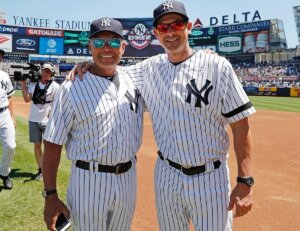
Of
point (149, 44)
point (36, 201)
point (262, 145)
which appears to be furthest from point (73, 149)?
point (149, 44)

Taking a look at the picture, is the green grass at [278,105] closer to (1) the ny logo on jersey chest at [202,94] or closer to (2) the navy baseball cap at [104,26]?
(1) the ny logo on jersey chest at [202,94]

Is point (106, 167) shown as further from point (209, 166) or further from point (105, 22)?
point (105, 22)

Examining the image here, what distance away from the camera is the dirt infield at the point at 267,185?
161 inches

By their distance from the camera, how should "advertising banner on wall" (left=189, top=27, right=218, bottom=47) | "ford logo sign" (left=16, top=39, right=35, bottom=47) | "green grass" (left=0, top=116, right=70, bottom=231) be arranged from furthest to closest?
"advertising banner on wall" (left=189, top=27, right=218, bottom=47) < "ford logo sign" (left=16, top=39, right=35, bottom=47) < "green grass" (left=0, top=116, right=70, bottom=231)

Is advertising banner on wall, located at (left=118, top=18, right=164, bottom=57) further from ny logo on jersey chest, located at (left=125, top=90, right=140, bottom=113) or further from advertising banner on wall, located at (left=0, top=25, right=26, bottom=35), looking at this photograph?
ny logo on jersey chest, located at (left=125, top=90, right=140, bottom=113)

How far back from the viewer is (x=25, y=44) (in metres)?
47.4

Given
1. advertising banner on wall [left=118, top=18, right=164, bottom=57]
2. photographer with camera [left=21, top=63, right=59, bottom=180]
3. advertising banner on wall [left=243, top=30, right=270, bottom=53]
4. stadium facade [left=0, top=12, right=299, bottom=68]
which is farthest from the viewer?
advertising banner on wall [left=118, top=18, right=164, bottom=57]

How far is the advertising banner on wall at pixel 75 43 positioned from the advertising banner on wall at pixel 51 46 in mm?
832

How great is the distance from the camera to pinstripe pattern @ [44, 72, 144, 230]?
236cm

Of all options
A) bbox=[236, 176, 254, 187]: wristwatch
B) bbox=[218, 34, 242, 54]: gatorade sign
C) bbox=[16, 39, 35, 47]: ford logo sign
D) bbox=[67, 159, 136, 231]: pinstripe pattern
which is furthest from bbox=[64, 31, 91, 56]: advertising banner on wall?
bbox=[236, 176, 254, 187]: wristwatch

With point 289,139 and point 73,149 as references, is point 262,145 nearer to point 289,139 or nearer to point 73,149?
point 289,139

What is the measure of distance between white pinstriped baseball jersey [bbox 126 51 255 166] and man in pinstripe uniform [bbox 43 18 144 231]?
0.30 metres

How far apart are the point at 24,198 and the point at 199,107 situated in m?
3.39

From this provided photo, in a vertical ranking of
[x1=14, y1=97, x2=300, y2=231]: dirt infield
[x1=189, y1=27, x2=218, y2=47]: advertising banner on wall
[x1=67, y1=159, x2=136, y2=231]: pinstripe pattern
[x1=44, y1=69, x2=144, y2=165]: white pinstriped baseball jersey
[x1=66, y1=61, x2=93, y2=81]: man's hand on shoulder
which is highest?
[x1=189, y1=27, x2=218, y2=47]: advertising banner on wall
